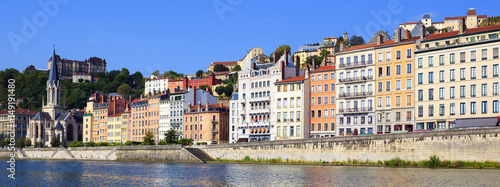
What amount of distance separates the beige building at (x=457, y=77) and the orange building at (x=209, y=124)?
4429cm

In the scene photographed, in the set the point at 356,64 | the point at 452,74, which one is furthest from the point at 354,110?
the point at 452,74

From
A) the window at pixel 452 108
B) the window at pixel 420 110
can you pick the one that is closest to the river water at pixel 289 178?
the window at pixel 420 110

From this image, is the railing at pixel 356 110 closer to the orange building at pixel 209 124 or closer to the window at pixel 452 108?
the window at pixel 452 108

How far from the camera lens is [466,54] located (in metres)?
72.9

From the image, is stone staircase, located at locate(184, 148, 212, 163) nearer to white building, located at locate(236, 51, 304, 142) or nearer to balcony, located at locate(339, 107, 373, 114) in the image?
white building, located at locate(236, 51, 304, 142)

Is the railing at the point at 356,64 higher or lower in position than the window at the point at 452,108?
higher

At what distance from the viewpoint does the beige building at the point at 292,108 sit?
300 ft

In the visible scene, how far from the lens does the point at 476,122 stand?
68.2 meters

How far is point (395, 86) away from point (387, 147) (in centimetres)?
1565

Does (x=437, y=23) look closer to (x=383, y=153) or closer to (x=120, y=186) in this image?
(x=383, y=153)

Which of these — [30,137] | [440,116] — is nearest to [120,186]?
[440,116]

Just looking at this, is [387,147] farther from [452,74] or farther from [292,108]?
[292,108]

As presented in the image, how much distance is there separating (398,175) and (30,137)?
11991 centimetres

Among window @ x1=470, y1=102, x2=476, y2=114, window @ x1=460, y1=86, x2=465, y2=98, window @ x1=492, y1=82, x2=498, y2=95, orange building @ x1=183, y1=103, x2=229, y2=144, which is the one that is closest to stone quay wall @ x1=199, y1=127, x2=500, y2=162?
window @ x1=470, y1=102, x2=476, y2=114
